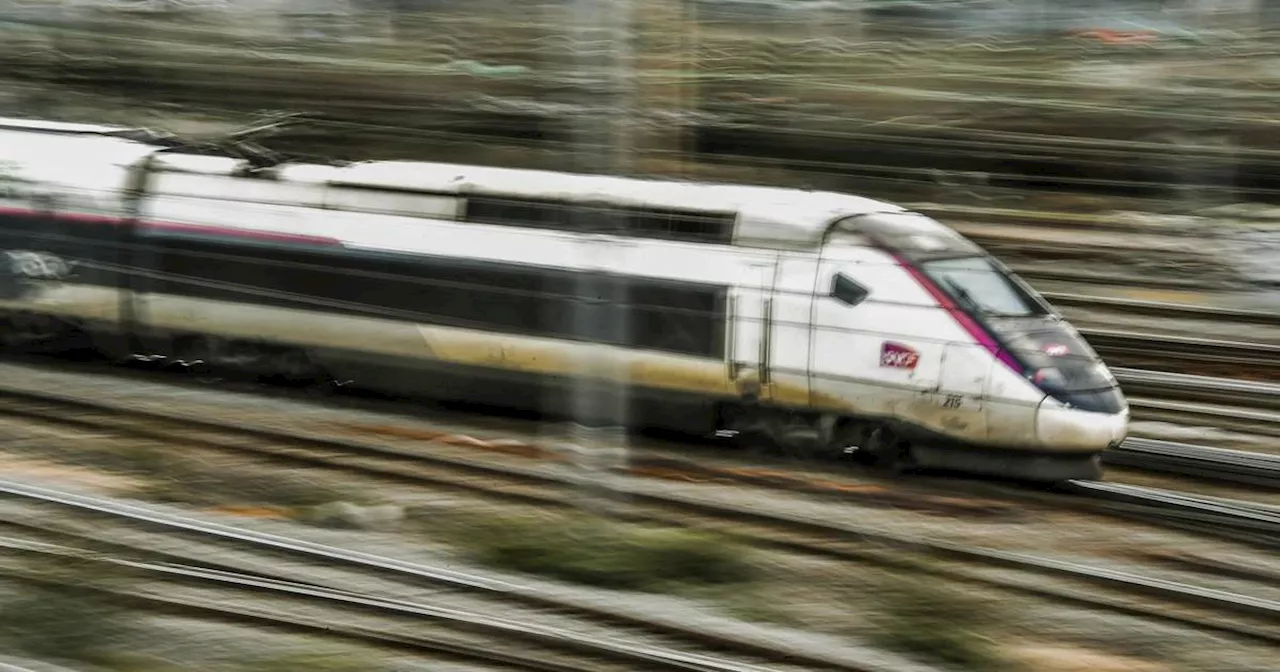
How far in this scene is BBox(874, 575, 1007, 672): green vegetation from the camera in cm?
495

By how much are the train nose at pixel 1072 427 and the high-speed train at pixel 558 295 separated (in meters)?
0.01

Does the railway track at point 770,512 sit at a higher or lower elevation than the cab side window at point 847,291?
lower

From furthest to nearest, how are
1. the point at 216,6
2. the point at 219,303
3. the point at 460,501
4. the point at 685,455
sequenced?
the point at 216,6 → the point at 219,303 → the point at 685,455 → the point at 460,501

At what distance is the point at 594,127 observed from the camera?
19.5ft

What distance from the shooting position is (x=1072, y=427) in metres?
7.79

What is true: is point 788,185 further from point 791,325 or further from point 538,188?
point 538,188

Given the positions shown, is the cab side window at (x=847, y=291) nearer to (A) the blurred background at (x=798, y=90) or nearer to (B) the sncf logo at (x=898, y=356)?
(B) the sncf logo at (x=898, y=356)

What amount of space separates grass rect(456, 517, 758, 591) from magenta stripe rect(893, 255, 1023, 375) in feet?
7.64

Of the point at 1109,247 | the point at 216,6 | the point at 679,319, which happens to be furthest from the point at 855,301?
the point at 216,6

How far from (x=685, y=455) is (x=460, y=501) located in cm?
189

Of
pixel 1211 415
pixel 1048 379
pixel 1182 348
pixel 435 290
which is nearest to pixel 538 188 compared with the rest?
pixel 435 290

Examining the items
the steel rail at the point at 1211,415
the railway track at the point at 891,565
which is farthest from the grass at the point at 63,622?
the steel rail at the point at 1211,415

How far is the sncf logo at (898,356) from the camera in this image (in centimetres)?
793

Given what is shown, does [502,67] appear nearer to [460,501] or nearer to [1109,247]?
[460,501]
